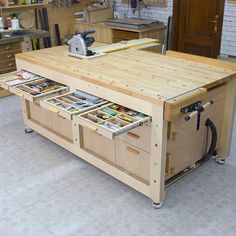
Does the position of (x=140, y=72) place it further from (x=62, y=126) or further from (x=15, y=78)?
(x=15, y=78)

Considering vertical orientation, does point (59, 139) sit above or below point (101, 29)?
below

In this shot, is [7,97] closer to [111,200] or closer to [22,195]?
[22,195]

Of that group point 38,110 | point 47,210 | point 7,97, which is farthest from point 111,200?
point 7,97

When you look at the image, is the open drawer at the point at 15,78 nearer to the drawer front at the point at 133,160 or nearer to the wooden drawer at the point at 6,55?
the drawer front at the point at 133,160

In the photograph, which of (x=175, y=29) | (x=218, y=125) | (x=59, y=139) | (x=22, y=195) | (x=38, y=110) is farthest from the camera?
(x=175, y=29)

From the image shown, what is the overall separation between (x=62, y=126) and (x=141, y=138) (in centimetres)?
100

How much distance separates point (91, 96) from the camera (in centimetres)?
260

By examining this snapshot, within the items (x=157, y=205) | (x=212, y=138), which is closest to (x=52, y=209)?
(x=157, y=205)

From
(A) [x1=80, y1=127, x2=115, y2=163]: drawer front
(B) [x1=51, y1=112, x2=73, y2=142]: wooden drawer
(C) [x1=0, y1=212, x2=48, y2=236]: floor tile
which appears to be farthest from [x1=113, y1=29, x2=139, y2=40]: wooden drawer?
(C) [x1=0, y1=212, x2=48, y2=236]: floor tile

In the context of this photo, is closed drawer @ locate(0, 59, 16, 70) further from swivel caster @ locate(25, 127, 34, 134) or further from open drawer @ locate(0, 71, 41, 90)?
open drawer @ locate(0, 71, 41, 90)

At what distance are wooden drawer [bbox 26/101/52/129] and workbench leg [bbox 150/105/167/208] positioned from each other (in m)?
1.33

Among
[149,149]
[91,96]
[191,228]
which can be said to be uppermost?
[91,96]

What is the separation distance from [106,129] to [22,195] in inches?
40.1

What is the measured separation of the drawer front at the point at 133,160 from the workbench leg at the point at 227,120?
0.85 metres
